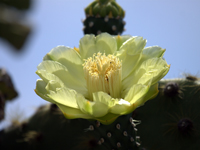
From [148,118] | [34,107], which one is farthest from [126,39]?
[34,107]

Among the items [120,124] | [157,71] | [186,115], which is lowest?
[186,115]

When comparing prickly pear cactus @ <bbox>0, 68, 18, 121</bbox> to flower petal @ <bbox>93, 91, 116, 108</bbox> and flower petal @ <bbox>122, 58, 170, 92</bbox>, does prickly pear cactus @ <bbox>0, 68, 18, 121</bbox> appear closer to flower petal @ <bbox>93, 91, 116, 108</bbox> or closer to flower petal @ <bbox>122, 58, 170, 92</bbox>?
flower petal @ <bbox>122, 58, 170, 92</bbox>

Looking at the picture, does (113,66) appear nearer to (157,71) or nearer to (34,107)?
(157,71)

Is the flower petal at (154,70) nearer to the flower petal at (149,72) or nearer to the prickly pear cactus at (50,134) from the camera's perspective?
the flower petal at (149,72)

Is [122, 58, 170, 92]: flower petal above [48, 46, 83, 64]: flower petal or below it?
below

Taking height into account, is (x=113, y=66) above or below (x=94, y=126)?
above

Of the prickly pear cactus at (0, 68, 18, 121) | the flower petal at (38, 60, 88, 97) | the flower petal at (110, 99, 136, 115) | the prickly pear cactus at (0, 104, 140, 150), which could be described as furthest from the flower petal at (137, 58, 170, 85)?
the prickly pear cactus at (0, 68, 18, 121)
